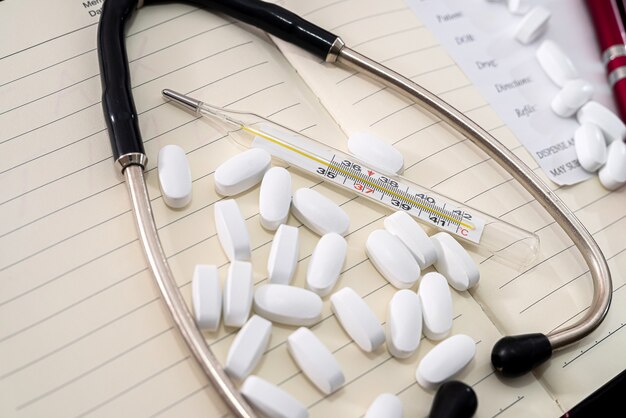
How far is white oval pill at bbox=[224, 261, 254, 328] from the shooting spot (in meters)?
0.59

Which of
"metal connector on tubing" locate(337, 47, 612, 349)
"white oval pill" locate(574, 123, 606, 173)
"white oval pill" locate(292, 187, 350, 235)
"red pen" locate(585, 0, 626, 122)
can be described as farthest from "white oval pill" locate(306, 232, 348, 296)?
"red pen" locate(585, 0, 626, 122)

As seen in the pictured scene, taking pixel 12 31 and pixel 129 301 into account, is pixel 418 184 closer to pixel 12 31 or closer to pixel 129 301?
pixel 129 301

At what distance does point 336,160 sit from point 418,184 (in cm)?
10

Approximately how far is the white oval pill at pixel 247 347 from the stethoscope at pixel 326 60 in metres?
0.02

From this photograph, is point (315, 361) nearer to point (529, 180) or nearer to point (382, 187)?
point (382, 187)

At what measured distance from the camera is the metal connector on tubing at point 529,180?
2.15 feet

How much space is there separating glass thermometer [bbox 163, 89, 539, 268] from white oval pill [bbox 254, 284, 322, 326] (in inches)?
6.1

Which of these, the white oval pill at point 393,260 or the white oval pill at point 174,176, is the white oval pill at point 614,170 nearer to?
the white oval pill at point 393,260

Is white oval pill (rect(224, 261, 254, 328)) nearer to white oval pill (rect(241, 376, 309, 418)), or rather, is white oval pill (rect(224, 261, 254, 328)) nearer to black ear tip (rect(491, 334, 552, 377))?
white oval pill (rect(241, 376, 309, 418))

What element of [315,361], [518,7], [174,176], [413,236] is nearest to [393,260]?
[413,236]

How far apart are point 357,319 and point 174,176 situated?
25 centimetres

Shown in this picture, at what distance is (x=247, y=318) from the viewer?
602 mm

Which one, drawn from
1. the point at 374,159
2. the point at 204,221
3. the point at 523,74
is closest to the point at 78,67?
the point at 204,221

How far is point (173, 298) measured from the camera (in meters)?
0.57
